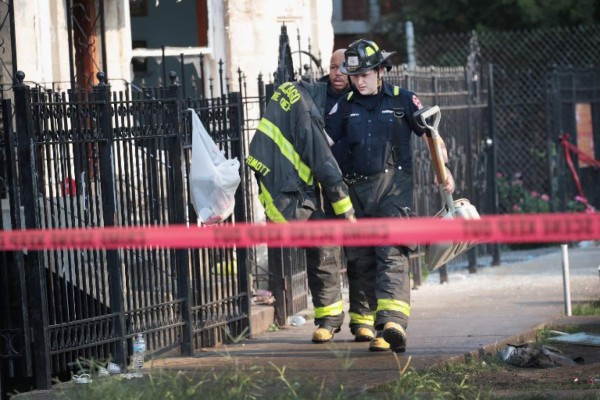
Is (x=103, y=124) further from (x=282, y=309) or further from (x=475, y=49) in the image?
(x=475, y=49)

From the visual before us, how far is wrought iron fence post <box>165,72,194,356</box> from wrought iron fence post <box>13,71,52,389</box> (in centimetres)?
132

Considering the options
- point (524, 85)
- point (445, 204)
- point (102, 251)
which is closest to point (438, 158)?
point (445, 204)

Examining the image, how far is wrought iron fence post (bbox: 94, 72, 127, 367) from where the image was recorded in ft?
27.1

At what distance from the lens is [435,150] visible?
28.1 ft

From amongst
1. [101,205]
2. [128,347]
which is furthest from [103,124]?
[128,347]

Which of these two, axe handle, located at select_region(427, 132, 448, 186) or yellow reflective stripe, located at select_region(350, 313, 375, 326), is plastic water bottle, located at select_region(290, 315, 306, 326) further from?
axe handle, located at select_region(427, 132, 448, 186)

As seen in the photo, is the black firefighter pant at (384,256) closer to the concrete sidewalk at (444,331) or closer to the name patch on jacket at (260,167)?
the concrete sidewalk at (444,331)

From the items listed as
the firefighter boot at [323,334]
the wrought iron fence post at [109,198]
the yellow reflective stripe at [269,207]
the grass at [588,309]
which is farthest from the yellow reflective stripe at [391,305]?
the grass at [588,309]

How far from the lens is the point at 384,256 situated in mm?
8508

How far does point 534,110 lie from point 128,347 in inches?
470

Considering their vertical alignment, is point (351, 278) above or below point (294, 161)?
below

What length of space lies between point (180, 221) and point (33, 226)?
1.42m

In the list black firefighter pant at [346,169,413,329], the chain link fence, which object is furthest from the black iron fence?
the chain link fence

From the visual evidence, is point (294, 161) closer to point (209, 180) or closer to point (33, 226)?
point (209, 180)
